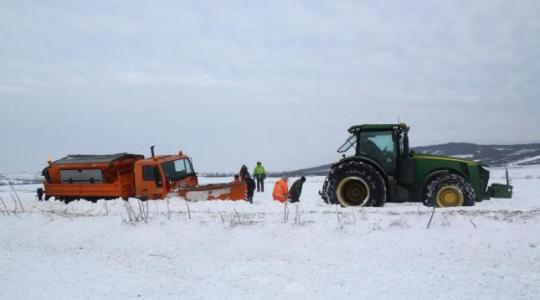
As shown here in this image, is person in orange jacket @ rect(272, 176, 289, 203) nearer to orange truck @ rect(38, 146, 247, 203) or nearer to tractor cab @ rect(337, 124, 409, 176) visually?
orange truck @ rect(38, 146, 247, 203)

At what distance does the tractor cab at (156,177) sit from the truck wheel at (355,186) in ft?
18.2

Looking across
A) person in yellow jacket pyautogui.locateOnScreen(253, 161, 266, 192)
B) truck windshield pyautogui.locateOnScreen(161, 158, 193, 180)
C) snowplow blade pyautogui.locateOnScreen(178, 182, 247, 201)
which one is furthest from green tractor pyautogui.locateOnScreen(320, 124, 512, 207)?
person in yellow jacket pyautogui.locateOnScreen(253, 161, 266, 192)

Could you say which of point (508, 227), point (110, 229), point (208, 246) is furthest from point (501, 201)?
point (110, 229)

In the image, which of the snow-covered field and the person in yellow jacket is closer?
the snow-covered field

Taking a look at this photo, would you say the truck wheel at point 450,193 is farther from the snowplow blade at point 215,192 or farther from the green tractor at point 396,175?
the snowplow blade at point 215,192

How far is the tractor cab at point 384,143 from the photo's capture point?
10844mm

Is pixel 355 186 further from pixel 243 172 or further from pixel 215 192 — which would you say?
pixel 243 172

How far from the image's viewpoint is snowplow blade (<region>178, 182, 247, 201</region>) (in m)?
12.9

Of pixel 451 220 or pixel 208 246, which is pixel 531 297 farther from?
pixel 208 246

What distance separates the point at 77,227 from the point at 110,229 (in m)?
0.79

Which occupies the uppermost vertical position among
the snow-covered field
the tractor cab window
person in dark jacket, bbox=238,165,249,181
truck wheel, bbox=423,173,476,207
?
the tractor cab window

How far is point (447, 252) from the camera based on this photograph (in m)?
5.67

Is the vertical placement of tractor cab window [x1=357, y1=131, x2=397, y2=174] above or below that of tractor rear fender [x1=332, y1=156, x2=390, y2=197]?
above

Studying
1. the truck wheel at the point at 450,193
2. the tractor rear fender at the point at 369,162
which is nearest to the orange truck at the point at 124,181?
the tractor rear fender at the point at 369,162
